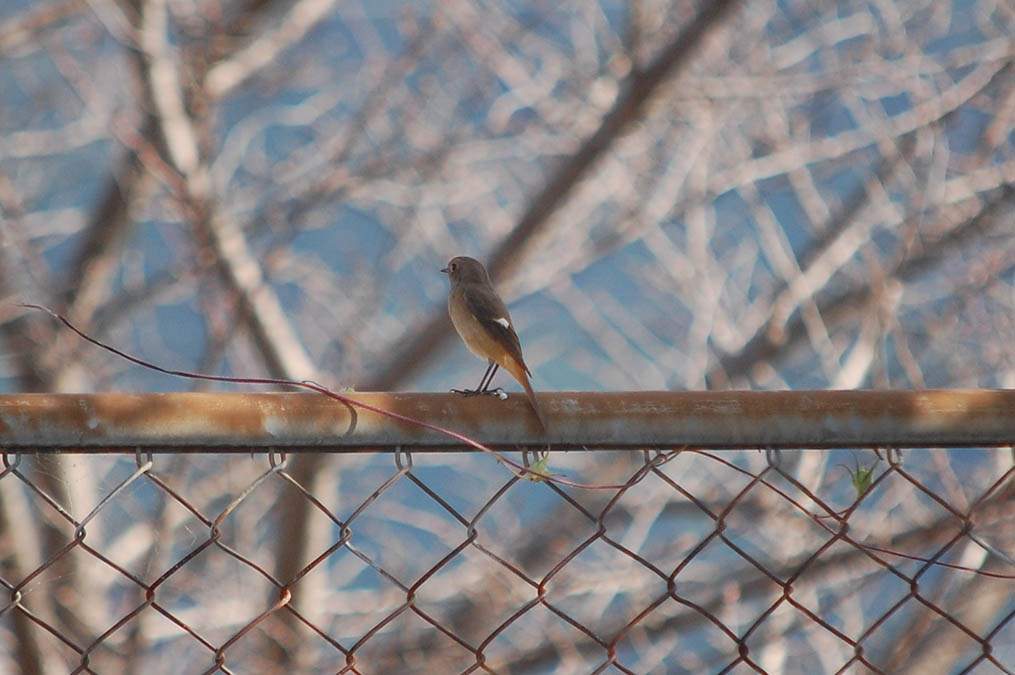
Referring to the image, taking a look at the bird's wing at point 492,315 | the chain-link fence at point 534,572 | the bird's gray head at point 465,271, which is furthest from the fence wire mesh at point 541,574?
the bird's wing at point 492,315

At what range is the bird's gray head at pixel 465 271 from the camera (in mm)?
4527

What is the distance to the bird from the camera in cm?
369

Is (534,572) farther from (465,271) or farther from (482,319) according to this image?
(482,319)

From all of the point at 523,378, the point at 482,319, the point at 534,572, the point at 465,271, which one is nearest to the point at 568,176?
the point at 465,271

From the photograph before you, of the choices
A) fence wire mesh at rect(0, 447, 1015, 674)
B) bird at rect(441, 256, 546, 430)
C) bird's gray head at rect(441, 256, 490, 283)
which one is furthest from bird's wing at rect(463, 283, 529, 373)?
fence wire mesh at rect(0, 447, 1015, 674)

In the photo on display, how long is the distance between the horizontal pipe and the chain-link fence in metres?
3.48

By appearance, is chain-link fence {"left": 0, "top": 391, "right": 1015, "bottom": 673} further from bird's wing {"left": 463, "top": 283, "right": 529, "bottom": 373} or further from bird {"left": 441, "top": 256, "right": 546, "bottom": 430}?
bird's wing {"left": 463, "top": 283, "right": 529, "bottom": 373}

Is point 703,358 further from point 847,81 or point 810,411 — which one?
point 810,411

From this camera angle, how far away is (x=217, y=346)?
6.25 metres

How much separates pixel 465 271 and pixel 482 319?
0.63 meters

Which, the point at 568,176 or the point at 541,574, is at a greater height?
the point at 568,176

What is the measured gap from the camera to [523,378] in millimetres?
2678

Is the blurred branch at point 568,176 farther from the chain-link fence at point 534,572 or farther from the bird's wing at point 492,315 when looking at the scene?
the bird's wing at point 492,315

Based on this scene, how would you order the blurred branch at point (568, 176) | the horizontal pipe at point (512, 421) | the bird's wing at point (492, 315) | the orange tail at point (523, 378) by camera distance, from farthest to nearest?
the blurred branch at point (568, 176) < the bird's wing at point (492, 315) < the orange tail at point (523, 378) < the horizontal pipe at point (512, 421)
